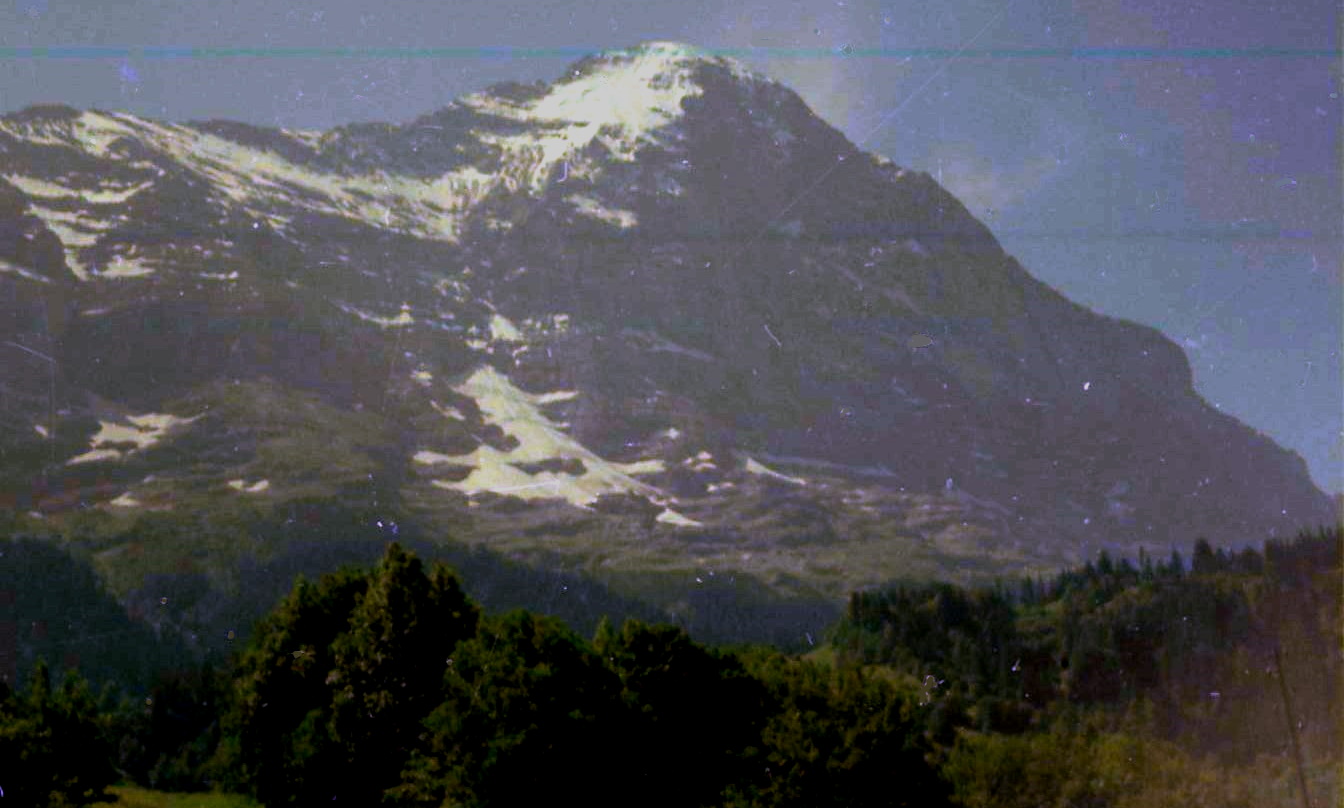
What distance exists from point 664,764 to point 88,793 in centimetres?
3384

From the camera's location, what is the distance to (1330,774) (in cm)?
6662

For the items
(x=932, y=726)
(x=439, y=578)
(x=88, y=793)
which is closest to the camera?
(x=439, y=578)

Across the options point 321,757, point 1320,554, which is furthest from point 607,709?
point 1320,554

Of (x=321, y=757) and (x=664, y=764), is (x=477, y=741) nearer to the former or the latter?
(x=321, y=757)

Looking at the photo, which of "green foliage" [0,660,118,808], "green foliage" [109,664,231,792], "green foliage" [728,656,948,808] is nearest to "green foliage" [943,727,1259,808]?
"green foliage" [728,656,948,808]

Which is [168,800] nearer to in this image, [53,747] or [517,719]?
[53,747]

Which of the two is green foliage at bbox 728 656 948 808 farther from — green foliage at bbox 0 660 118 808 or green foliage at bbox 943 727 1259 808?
green foliage at bbox 0 660 118 808

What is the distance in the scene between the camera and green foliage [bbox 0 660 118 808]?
62.1 metres

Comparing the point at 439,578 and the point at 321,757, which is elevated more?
the point at 439,578

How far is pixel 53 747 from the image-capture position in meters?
67.2

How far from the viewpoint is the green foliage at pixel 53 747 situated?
62125 mm

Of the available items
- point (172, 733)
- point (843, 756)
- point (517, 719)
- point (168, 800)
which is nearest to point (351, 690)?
point (517, 719)

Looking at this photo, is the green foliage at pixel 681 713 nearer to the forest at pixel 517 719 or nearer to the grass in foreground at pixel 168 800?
the forest at pixel 517 719

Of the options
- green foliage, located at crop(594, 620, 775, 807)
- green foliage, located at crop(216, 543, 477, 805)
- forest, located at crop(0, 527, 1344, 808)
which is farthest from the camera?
green foliage, located at crop(594, 620, 775, 807)
